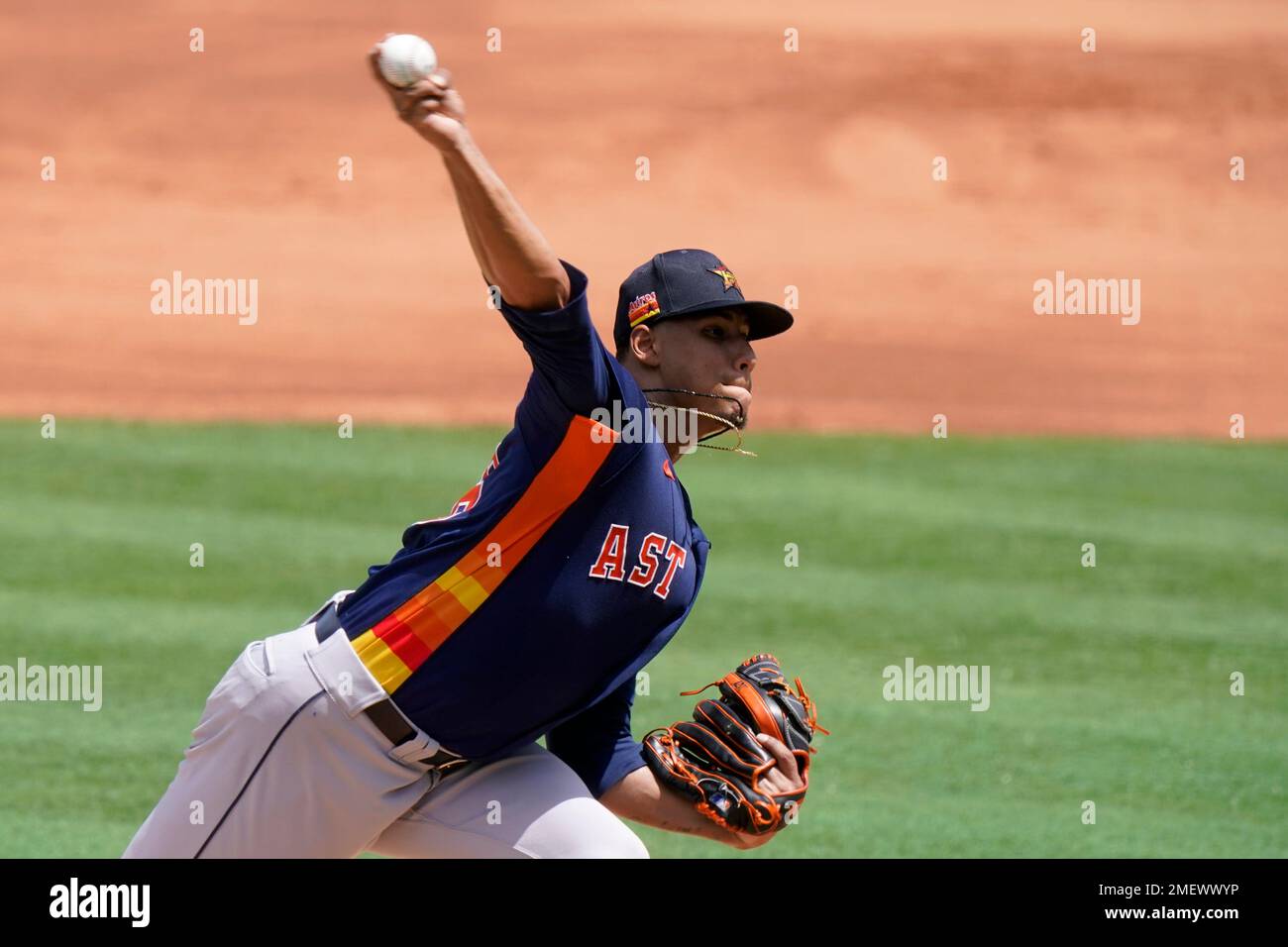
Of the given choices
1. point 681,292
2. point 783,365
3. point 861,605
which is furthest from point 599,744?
point 783,365

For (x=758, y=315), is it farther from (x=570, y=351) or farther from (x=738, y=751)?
(x=738, y=751)

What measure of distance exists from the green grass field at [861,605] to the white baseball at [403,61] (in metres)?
3.58

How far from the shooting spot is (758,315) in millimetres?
4078

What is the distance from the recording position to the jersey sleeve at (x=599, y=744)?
13.4 feet

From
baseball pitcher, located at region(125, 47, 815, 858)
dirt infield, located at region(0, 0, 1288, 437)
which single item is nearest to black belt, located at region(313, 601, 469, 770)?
baseball pitcher, located at region(125, 47, 815, 858)

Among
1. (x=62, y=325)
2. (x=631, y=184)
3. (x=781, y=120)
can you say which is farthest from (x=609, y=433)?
(x=781, y=120)

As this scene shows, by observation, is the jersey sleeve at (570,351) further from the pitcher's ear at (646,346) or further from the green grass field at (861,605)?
the green grass field at (861,605)

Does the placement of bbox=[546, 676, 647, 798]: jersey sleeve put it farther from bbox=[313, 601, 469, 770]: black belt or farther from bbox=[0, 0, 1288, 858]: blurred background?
bbox=[0, 0, 1288, 858]: blurred background

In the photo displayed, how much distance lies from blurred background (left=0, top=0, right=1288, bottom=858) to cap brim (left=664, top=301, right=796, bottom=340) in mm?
2634

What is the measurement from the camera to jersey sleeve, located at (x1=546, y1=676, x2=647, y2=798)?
4.08m
